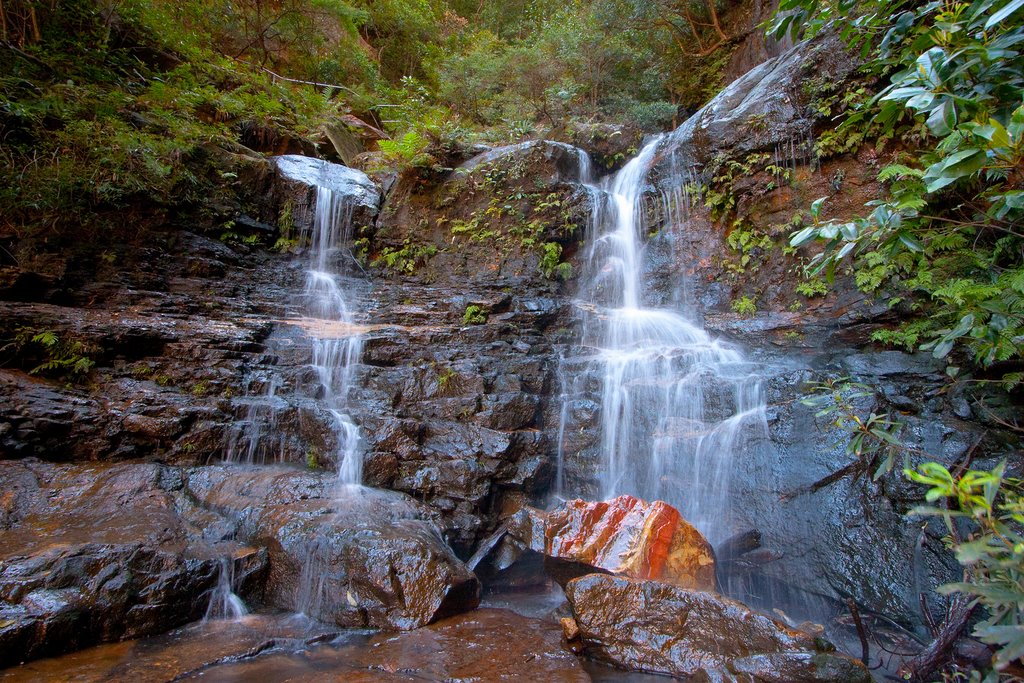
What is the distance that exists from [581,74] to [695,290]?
8119mm

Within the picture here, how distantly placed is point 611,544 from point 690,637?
117 cm

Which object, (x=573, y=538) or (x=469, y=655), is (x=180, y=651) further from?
(x=573, y=538)

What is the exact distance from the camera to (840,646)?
164 inches

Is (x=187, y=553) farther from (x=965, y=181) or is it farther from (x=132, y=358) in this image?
(x=965, y=181)

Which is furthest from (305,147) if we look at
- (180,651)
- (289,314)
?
(180,651)

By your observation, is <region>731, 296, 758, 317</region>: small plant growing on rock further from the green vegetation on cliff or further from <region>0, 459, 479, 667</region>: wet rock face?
the green vegetation on cliff

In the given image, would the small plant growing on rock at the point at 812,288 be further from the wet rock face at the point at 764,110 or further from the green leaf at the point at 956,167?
the green leaf at the point at 956,167

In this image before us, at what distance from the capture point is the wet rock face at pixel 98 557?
3.62 m

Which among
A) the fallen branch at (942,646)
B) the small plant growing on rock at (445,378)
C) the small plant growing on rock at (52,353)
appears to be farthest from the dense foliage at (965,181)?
the small plant growing on rock at (52,353)

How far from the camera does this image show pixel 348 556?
14.7 feet

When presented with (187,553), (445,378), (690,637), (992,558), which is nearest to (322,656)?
(187,553)

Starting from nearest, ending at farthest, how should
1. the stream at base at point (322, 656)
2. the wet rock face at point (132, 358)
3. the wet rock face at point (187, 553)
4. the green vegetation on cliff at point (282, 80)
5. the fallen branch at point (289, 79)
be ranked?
the stream at base at point (322, 656), the wet rock face at point (187, 553), the wet rock face at point (132, 358), the green vegetation on cliff at point (282, 80), the fallen branch at point (289, 79)

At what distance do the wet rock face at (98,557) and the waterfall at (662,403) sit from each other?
4291mm

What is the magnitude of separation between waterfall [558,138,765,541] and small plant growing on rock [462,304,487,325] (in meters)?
1.84
